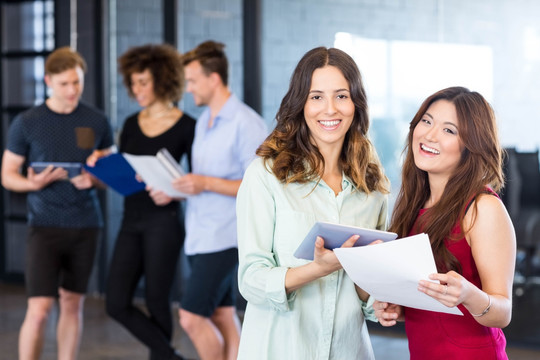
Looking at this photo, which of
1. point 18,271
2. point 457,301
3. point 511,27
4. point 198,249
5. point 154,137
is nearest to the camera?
point 457,301

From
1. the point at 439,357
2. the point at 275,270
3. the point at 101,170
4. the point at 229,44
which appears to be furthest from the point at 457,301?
the point at 229,44

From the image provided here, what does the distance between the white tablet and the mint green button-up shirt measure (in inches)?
7.1

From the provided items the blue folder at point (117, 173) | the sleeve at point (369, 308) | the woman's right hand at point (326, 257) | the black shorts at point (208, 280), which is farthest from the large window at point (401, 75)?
the woman's right hand at point (326, 257)

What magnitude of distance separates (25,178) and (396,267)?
8.34 feet

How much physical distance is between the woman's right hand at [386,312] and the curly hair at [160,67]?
7.06 feet

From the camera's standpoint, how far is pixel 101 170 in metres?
A: 3.57

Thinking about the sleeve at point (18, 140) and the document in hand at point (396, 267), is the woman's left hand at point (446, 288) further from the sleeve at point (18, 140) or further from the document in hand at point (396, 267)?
the sleeve at point (18, 140)

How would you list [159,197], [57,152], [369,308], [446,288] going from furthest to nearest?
1. [57,152]
2. [159,197]
3. [369,308]
4. [446,288]

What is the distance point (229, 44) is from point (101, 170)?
203cm

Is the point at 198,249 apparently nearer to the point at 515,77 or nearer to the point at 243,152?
the point at 243,152

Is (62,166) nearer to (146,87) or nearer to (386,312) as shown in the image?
(146,87)

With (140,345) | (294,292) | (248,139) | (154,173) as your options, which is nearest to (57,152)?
(154,173)

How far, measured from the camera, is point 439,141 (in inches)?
77.7

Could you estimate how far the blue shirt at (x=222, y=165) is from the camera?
134 inches
